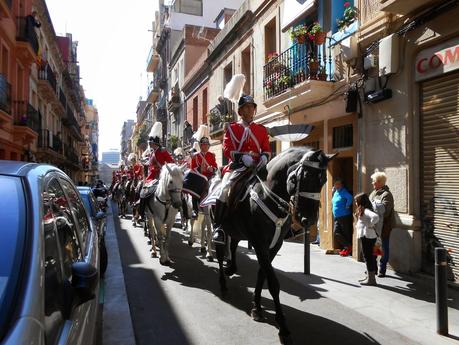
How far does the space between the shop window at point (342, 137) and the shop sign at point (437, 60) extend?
8.17ft

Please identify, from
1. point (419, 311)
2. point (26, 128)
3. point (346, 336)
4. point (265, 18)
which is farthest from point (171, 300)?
point (26, 128)

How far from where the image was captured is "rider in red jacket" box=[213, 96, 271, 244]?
5.48 meters

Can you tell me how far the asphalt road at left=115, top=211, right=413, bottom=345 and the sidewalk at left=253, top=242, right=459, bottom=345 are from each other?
23 centimetres

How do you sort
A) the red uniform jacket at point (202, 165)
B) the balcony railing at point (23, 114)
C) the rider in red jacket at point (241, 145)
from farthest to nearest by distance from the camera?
the balcony railing at point (23, 114)
the red uniform jacket at point (202, 165)
the rider in red jacket at point (241, 145)

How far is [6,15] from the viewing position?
16344mm

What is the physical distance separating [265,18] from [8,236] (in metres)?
13.5

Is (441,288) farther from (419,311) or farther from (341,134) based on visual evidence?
(341,134)

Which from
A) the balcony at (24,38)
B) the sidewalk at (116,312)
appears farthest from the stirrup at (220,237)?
the balcony at (24,38)

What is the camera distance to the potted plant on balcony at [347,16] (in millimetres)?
9117

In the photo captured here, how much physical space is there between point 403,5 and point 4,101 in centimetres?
1497

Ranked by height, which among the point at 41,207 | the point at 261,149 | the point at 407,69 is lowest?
the point at 41,207

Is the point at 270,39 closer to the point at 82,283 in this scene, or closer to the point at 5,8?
the point at 5,8

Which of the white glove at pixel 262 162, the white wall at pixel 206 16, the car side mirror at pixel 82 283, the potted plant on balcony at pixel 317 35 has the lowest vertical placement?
the car side mirror at pixel 82 283

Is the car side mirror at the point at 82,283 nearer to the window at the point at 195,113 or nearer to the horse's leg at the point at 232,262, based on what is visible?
the horse's leg at the point at 232,262
